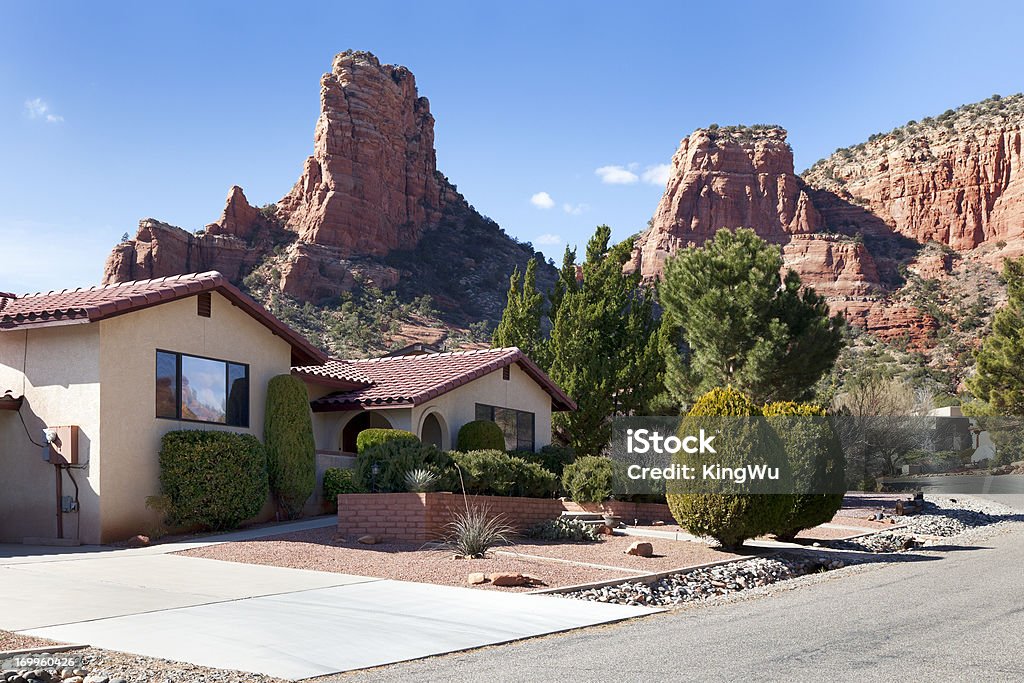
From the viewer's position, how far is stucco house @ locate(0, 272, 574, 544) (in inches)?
754

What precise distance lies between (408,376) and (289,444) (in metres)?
5.38

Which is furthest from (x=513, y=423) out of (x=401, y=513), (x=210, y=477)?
(x=401, y=513)

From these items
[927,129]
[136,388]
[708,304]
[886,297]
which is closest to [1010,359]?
[708,304]

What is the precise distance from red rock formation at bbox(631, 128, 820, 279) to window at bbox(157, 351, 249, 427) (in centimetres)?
9522

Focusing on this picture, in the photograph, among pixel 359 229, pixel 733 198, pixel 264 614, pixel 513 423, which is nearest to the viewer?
pixel 264 614

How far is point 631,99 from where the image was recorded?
40562mm

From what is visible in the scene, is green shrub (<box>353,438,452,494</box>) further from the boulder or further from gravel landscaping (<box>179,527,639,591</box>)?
the boulder

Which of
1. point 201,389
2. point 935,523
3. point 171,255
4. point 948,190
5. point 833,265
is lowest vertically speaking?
point 935,523

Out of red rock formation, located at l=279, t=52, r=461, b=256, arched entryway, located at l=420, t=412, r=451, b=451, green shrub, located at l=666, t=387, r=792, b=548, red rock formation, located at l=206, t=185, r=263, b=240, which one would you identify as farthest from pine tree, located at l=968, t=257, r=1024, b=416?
red rock formation, located at l=206, t=185, r=263, b=240

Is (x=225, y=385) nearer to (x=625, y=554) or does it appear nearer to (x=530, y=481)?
(x=530, y=481)

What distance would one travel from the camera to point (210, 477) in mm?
20625

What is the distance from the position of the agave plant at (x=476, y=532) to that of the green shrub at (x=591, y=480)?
4874mm

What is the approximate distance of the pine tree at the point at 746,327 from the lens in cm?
3212

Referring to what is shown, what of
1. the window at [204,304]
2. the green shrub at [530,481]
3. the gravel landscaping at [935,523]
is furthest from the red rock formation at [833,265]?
the window at [204,304]
